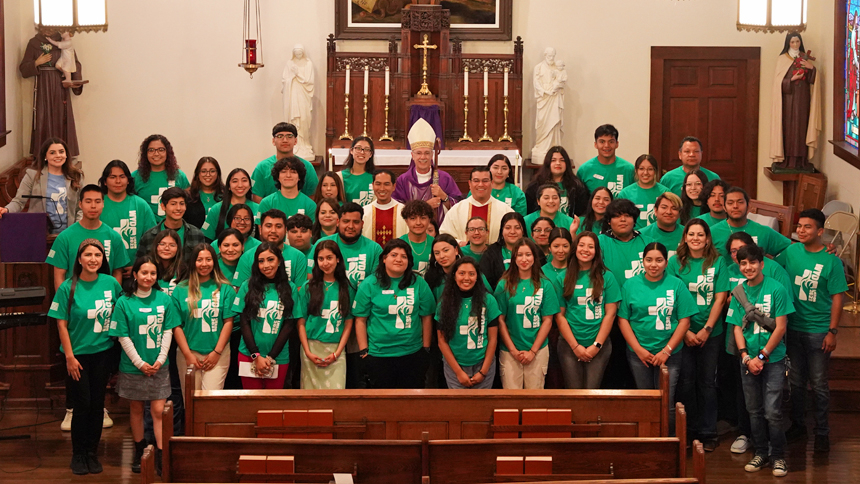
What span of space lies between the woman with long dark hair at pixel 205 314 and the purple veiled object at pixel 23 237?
1.37 meters

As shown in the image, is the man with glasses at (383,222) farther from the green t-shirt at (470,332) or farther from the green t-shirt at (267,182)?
the green t-shirt at (470,332)

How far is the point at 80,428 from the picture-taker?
6020 millimetres

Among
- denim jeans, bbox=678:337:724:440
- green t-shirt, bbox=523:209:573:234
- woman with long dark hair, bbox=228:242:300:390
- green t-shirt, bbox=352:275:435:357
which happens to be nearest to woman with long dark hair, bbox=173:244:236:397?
woman with long dark hair, bbox=228:242:300:390

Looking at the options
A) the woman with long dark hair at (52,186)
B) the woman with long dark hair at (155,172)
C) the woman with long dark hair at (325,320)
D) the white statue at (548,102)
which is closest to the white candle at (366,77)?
the white statue at (548,102)

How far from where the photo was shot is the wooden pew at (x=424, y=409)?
5074 millimetres

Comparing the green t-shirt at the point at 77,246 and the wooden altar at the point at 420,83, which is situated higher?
the wooden altar at the point at 420,83

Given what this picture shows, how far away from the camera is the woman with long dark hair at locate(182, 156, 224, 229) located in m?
7.20

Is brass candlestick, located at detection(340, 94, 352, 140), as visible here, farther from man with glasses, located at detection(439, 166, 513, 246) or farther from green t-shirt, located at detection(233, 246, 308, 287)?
green t-shirt, located at detection(233, 246, 308, 287)

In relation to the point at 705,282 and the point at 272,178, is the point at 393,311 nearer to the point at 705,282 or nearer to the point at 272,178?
the point at 705,282

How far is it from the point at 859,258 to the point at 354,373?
5.61 metres

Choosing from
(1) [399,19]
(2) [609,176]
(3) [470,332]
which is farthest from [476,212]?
(1) [399,19]

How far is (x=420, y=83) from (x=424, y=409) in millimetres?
6647

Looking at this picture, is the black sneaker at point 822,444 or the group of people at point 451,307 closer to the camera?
the group of people at point 451,307

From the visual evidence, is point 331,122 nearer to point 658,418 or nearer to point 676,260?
point 676,260
